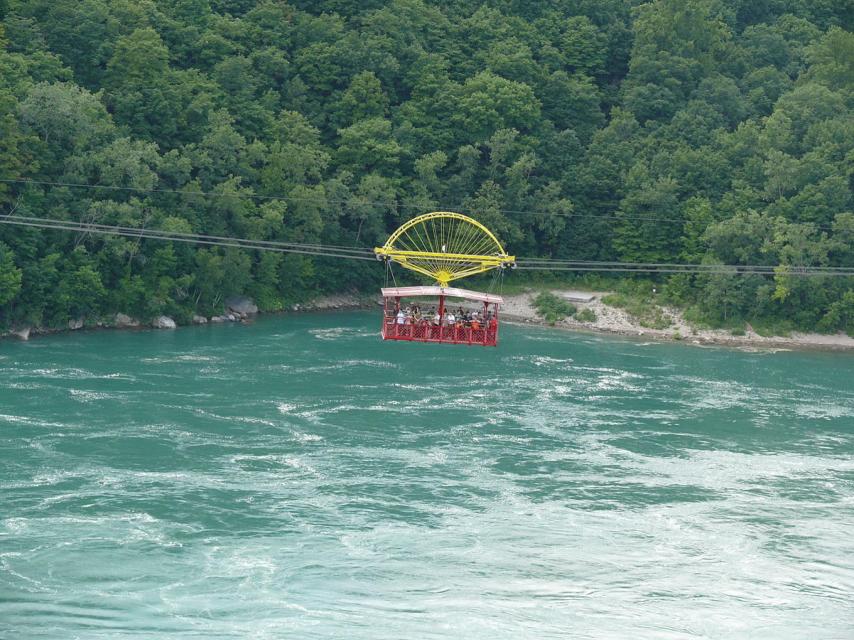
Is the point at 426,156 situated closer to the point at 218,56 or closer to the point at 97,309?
the point at 218,56

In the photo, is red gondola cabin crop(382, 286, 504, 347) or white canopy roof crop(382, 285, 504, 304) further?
red gondola cabin crop(382, 286, 504, 347)

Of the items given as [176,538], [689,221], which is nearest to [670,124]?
[689,221]

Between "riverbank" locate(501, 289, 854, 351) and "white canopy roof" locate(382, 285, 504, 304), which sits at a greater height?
"white canopy roof" locate(382, 285, 504, 304)

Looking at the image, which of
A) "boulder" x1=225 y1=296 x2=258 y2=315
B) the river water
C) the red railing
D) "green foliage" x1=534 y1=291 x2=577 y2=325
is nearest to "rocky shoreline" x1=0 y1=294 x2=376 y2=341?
"boulder" x1=225 y1=296 x2=258 y2=315

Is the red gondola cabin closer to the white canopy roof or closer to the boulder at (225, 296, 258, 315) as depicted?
the white canopy roof

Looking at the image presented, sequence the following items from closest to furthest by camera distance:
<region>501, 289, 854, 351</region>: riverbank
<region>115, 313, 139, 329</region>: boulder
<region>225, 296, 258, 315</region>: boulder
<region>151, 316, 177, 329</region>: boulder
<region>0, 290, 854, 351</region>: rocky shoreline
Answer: <region>115, 313, 139, 329</region>: boulder → <region>151, 316, 177, 329</region>: boulder → <region>0, 290, 854, 351</region>: rocky shoreline → <region>501, 289, 854, 351</region>: riverbank → <region>225, 296, 258, 315</region>: boulder

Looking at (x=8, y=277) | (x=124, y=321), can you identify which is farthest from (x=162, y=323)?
(x=8, y=277)
